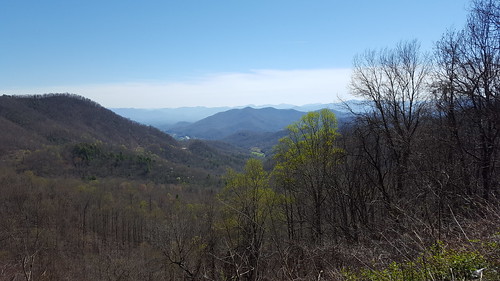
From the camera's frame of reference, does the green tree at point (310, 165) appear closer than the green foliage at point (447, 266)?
No

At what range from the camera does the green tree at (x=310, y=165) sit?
42.4 feet

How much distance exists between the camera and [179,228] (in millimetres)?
14148

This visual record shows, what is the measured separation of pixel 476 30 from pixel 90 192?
60302 mm

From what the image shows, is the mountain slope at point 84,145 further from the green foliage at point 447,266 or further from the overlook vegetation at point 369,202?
the green foliage at point 447,266

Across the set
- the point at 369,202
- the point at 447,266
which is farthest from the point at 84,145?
the point at 447,266

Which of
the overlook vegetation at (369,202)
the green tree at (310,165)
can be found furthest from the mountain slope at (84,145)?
the green tree at (310,165)

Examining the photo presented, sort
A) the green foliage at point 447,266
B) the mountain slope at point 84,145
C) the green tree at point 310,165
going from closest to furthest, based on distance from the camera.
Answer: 1. the green foliage at point 447,266
2. the green tree at point 310,165
3. the mountain slope at point 84,145

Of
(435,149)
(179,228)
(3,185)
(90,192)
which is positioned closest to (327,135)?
(435,149)

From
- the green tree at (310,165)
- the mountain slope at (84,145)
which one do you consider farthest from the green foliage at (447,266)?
the mountain slope at (84,145)

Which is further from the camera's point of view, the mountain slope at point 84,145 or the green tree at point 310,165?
the mountain slope at point 84,145

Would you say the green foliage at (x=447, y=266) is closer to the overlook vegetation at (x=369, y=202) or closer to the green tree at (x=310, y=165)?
the overlook vegetation at (x=369, y=202)

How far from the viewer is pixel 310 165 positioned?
43.4 ft

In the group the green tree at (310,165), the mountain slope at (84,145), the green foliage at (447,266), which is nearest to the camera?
the green foliage at (447,266)

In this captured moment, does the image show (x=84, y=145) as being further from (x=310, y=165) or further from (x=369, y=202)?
(x=369, y=202)
